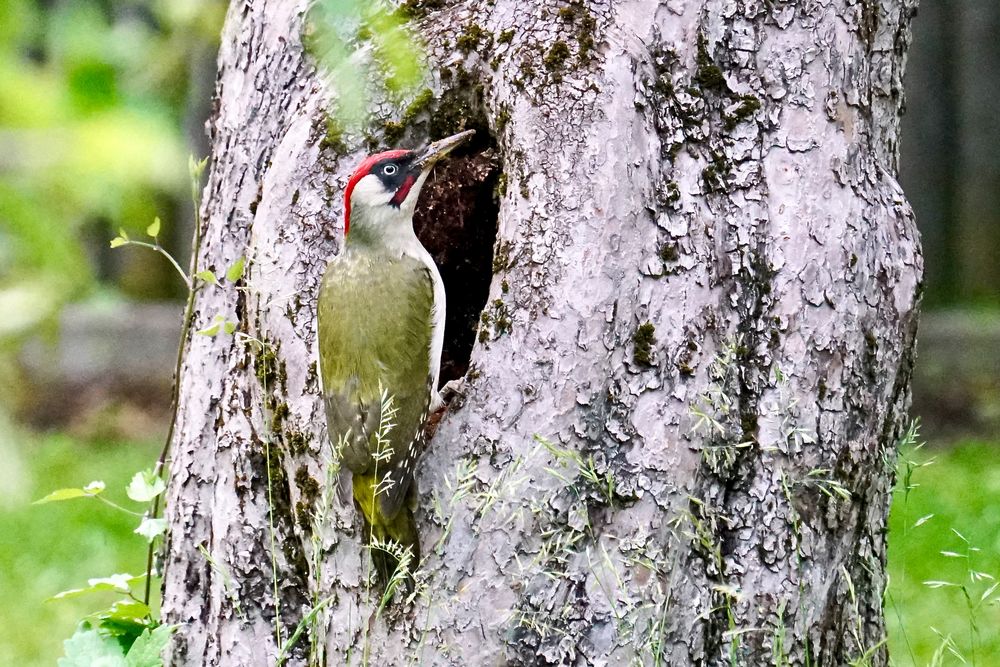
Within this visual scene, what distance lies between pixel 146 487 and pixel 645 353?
5.22 feet

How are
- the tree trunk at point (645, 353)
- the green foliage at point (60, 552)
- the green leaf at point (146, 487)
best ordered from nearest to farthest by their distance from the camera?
the tree trunk at point (645, 353) < the green leaf at point (146, 487) < the green foliage at point (60, 552)

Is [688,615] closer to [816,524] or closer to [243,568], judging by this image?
[816,524]

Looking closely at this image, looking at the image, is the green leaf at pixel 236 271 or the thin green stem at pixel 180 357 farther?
the thin green stem at pixel 180 357

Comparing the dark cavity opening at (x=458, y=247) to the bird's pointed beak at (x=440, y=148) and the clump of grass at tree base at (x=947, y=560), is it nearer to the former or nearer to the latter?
the bird's pointed beak at (x=440, y=148)

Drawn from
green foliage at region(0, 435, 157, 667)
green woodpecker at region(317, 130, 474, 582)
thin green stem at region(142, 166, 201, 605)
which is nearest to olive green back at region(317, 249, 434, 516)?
green woodpecker at region(317, 130, 474, 582)

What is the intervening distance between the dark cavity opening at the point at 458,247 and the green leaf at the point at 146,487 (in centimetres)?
92

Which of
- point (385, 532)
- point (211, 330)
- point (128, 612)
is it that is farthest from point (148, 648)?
point (211, 330)

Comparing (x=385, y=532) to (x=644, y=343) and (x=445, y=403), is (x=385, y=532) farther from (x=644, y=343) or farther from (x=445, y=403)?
(x=644, y=343)

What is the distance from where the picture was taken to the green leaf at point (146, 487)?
3.49 m

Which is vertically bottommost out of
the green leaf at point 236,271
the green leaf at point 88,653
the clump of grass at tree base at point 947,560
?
the clump of grass at tree base at point 947,560

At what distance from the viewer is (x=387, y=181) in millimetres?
3248

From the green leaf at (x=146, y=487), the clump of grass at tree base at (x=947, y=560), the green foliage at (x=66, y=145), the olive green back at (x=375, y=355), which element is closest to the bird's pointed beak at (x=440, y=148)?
the olive green back at (x=375, y=355)

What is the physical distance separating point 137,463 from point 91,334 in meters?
2.24

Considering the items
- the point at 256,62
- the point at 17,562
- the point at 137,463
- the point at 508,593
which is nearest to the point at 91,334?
the point at 137,463
